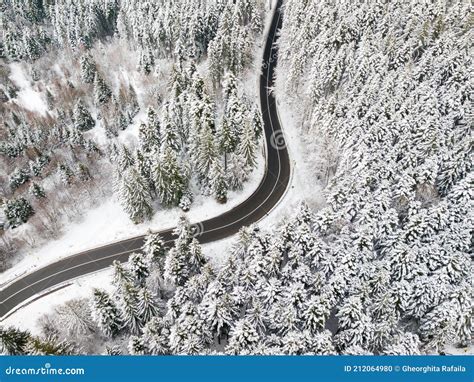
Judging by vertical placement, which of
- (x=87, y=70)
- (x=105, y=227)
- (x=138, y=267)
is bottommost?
(x=105, y=227)

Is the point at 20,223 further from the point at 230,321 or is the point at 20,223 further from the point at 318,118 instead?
the point at 318,118

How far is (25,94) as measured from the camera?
111 m

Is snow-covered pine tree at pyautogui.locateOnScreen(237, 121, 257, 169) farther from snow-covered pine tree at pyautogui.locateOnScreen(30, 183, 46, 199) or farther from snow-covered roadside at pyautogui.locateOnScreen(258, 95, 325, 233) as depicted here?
snow-covered pine tree at pyautogui.locateOnScreen(30, 183, 46, 199)

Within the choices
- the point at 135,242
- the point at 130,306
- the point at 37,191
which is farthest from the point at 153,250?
the point at 37,191

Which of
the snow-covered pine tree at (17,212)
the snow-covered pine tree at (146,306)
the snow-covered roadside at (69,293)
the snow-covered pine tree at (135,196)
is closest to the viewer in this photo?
the snow-covered pine tree at (146,306)

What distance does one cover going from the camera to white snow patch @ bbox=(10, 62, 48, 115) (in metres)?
106

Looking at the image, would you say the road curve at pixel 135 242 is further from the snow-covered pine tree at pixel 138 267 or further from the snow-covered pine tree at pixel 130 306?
the snow-covered pine tree at pixel 130 306

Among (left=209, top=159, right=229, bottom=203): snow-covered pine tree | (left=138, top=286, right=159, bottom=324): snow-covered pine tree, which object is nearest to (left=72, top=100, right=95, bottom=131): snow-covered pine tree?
(left=209, top=159, right=229, bottom=203): snow-covered pine tree

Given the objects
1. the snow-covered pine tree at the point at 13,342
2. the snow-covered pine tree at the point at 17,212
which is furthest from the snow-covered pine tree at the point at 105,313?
the snow-covered pine tree at the point at 17,212

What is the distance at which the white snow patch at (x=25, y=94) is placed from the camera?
349 feet

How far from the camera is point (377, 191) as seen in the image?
4669cm

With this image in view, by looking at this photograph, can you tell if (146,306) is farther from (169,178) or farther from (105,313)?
(169,178)

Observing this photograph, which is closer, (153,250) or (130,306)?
(130,306)

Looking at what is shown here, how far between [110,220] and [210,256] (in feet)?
77.8
